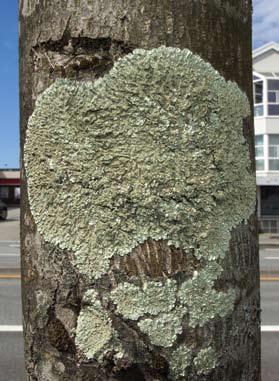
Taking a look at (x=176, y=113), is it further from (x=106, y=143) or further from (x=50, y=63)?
(x=50, y=63)

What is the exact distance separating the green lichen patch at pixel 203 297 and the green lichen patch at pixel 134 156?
4cm

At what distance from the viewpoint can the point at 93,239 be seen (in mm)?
1114

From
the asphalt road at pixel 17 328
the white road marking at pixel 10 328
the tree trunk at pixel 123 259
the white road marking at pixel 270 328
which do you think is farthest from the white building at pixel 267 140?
the tree trunk at pixel 123 259

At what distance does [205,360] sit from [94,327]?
0.80 ft

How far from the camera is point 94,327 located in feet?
3.64

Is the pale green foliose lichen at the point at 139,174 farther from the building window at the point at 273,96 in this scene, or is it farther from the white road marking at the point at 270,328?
the building window at the point at 273,96

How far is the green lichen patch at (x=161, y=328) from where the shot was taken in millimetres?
1101

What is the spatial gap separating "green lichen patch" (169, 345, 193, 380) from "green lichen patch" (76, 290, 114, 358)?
0.14 m

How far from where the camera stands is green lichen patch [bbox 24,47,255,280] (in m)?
1.10

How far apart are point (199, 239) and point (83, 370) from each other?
367 millimetres

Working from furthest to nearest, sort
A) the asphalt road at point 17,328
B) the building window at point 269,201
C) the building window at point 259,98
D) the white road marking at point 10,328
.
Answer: the building window at point 259,98 < the building window at point 269,201 < the white road marking at point 10,328 < the asphalt road at point 17,328

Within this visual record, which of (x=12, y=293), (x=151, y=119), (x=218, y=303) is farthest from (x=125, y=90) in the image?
(x=12, y=293)

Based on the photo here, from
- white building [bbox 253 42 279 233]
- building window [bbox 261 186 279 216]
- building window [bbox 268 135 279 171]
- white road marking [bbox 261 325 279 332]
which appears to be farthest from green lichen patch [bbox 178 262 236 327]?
building window [bbox 268 135 279 171]

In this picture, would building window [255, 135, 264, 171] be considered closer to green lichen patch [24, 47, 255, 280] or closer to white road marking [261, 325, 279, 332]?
white road marking [261, 325, 279, 332]
